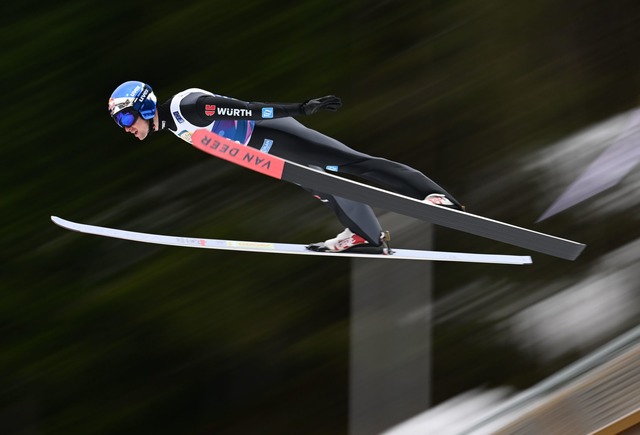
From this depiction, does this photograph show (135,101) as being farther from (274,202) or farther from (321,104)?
(274,202)

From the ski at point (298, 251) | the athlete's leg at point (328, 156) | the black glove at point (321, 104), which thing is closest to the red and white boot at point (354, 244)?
the ski at point (298, 251)

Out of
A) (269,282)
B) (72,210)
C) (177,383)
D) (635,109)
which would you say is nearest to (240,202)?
(269,282)

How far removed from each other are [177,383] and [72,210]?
139cm

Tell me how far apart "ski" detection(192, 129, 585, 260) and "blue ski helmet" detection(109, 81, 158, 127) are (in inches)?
8.1

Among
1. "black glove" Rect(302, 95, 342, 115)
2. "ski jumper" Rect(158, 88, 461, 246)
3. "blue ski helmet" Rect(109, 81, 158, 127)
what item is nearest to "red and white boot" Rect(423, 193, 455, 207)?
"ski jumper" Rect(158, 88, 461, 246)

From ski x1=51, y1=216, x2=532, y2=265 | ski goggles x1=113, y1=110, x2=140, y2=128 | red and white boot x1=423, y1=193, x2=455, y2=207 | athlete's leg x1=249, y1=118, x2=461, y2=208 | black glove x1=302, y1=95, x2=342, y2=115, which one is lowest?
ski x1=51, y1=216, x2=532, y2=265

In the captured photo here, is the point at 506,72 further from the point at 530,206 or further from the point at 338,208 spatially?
the point at 338,208

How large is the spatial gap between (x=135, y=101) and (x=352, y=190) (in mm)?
892

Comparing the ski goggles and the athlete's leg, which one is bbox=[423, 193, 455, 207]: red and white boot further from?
the ski goggles

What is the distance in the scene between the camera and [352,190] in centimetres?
393

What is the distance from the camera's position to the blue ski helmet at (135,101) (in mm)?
3766

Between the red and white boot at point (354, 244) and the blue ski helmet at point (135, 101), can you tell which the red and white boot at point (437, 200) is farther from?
the blue ski helmet at point (135, 101)

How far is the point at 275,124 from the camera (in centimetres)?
396

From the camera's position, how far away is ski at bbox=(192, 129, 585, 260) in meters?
3.75
